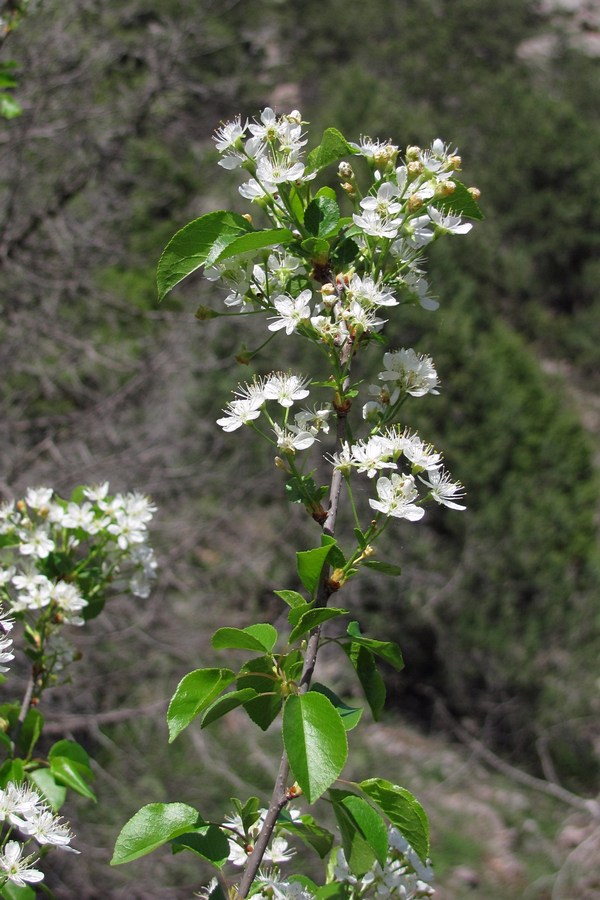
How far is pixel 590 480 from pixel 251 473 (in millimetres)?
2923

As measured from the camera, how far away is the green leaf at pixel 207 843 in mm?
917

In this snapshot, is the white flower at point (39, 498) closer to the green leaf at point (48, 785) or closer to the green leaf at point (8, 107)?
the green leaf at point (48, 785)

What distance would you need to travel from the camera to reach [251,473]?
539 centimetres

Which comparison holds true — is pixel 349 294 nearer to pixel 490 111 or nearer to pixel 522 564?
pixel 522 564

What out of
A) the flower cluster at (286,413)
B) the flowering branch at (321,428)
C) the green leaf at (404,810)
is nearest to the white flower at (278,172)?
the flowering branch at (321,428)

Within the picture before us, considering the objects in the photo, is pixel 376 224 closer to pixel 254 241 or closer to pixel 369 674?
pixel 254 241

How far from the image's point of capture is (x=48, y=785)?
1.26 metres

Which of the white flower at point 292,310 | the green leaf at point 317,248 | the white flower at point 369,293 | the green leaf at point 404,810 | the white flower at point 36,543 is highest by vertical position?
the green leaf at point 317,248

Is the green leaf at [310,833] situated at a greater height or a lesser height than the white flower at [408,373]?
lesser

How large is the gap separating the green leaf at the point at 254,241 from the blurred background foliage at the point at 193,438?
2.48 m

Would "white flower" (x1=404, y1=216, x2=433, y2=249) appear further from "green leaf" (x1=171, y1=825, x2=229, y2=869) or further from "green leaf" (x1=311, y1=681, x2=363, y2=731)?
"green leaf" (x1=171, y1=825, x2=229, y2=869)

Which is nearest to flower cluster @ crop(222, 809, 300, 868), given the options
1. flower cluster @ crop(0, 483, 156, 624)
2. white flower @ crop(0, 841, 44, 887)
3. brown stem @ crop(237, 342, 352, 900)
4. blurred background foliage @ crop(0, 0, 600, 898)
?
brown stem @ crop(237, 342, 352, 900)

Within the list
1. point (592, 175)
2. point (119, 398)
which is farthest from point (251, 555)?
point (592, 175)

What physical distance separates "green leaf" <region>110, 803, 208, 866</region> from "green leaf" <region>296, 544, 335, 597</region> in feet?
0.95
